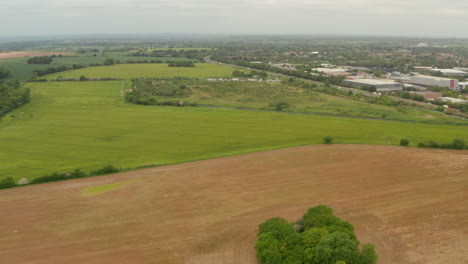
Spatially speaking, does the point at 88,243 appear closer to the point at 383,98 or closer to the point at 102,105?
the point at 102,105

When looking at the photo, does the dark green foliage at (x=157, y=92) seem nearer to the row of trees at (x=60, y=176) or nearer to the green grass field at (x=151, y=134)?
the green grass field at (x=151, y=134)

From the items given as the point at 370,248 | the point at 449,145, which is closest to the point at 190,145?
the point at 370,248

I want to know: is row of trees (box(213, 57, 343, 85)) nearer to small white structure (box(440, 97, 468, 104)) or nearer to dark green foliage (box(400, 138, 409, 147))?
small white structure (box(440, 97, 468, 104))

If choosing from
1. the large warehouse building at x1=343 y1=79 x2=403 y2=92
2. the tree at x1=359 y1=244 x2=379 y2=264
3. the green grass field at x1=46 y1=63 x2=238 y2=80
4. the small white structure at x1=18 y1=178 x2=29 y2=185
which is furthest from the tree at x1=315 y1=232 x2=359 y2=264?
the green grass field at x1=46 y1=63 x2=238 y2=80

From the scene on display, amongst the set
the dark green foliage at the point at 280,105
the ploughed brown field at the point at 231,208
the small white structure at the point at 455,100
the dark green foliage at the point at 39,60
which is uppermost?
the dark green foliage at the point at 39,60

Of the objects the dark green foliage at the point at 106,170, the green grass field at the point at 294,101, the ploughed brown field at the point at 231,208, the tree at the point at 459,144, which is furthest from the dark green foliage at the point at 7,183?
the tree at the point at 459,144

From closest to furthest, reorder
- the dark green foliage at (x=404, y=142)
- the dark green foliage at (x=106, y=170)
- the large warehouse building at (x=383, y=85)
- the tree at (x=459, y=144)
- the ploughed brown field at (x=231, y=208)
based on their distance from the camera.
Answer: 1. the ploughed brown field at (x=231, y=208)
2. the dark green foliage at (x=106, y=170)
3. the tree at (x=459, y=144)
4. the dark green foliage at (x=404, y=142)
5. the large warehouse building at (x=383, y=85)

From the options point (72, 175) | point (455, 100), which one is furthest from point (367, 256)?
point (455, 100)
